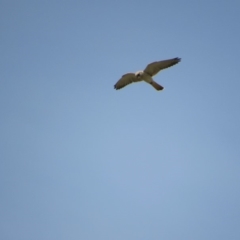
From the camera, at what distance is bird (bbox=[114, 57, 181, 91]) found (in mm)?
18859

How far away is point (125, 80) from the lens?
20047 mm

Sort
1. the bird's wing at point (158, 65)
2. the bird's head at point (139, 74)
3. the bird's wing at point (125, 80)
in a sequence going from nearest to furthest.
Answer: the bird's wing at point (158, 65), the bird's head at point (139, 74), the bird's wing at point (125, 80)

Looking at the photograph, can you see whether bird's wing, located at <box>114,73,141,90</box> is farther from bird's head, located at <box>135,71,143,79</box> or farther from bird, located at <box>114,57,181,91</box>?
bird's head, located at <box>135,71,143,79</box>

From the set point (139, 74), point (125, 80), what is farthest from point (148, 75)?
point (125, 80)

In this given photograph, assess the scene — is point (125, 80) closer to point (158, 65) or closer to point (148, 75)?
point (148, 75)

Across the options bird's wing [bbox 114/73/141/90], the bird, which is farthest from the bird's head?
bird's wing [bbox 114/73/141/90]

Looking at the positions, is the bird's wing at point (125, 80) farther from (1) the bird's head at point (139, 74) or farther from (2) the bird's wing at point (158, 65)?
(2) the bird's wing at point (158, 65)

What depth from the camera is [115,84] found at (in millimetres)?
20406

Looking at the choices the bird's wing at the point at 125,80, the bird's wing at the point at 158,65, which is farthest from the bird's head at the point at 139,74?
the bird's wing at the point at 158,65

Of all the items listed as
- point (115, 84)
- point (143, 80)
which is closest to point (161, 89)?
point (143, 80)

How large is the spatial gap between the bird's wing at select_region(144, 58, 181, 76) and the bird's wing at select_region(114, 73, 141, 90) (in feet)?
2.65

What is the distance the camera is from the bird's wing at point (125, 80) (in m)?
19.8

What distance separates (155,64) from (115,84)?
218cm

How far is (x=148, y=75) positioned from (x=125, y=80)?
3.84 feet
